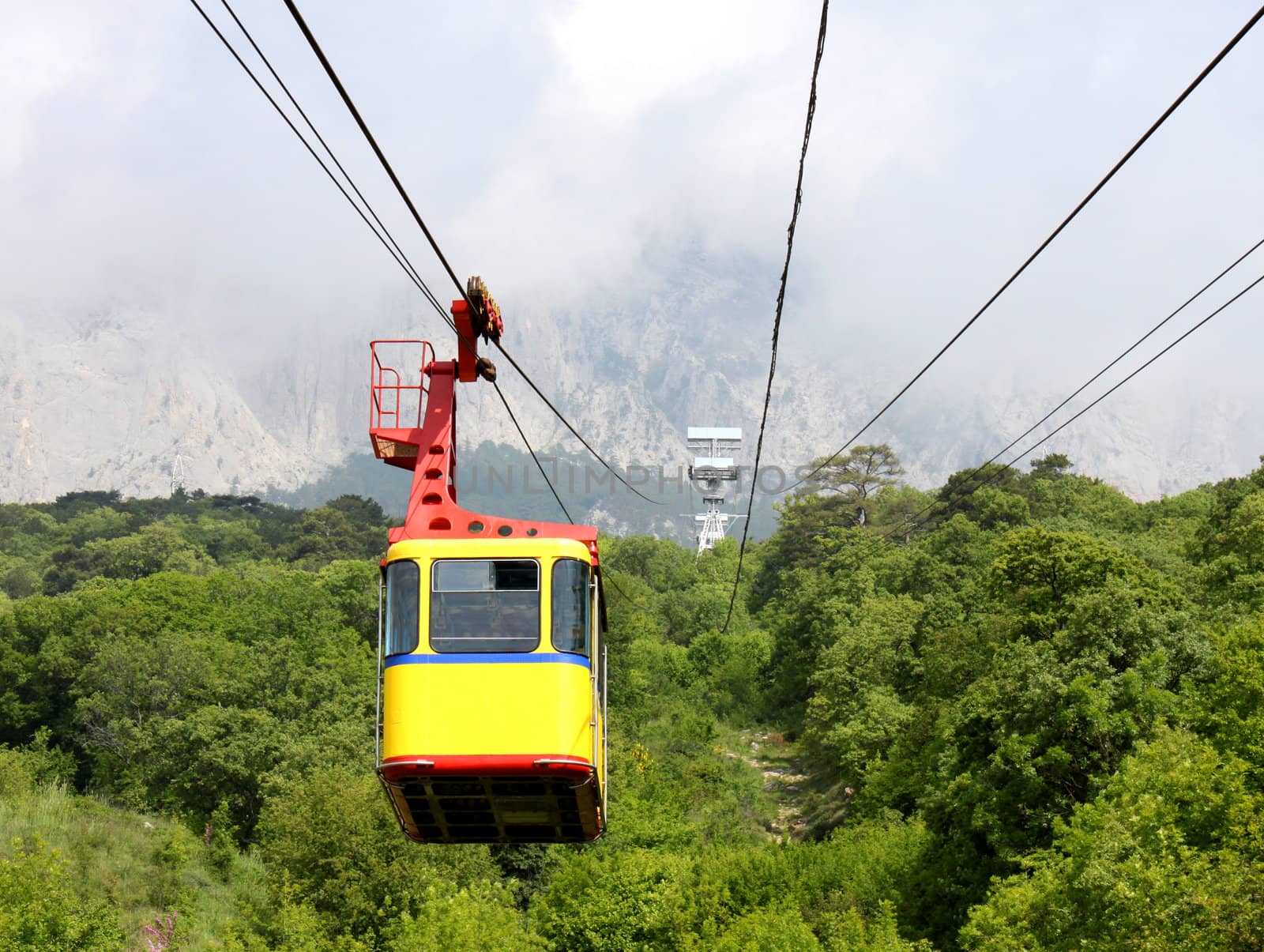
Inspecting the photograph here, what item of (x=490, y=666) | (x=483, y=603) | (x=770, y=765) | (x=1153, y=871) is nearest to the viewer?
(x=490, y=666)

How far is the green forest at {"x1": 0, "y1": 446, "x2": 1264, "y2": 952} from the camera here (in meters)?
29.6

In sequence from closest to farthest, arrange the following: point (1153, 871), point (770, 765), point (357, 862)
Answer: point (1153, 871) < point (357, 862) < point (770, 765)

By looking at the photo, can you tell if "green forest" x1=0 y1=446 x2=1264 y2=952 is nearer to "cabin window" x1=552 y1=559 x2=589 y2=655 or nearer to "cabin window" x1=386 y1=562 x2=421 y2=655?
"cabin window" x1=552 y1=559 x2=589 y2=655

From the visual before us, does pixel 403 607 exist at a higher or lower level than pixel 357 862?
higher

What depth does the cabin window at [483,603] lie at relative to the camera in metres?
15.2

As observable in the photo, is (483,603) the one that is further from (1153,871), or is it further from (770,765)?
(770,765)

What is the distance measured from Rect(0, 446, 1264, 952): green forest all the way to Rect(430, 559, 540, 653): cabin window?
1284cm

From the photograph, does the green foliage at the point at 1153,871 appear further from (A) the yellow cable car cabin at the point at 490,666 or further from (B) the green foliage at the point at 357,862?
(B) the green foliage at the point at 357,862

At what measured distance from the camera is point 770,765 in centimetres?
7119

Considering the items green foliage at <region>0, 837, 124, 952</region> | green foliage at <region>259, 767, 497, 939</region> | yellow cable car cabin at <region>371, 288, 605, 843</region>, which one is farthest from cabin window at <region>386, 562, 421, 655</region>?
green foliage at <region>259, 767, 497, 939</region>

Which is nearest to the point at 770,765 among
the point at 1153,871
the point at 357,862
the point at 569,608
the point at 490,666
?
the point at 357,862

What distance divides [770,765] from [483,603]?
192 ft

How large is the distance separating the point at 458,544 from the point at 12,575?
11947 cm

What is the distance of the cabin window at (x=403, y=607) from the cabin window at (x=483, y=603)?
20 cm
